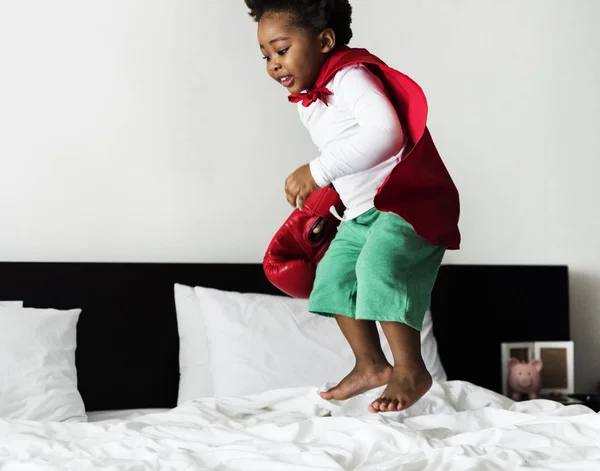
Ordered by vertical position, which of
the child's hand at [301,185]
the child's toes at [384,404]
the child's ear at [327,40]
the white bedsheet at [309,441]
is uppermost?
the child's ear at [327,40]

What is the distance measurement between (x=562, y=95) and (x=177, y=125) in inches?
67.7

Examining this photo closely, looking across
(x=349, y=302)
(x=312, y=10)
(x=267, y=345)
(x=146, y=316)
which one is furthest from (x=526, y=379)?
(x=312, y=10)

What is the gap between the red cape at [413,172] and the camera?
4.69ft

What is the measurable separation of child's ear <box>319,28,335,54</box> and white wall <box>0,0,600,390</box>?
5.70 ft

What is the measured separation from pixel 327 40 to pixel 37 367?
1562mm

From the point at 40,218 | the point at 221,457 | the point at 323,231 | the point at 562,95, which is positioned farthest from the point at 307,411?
the point at 562,95

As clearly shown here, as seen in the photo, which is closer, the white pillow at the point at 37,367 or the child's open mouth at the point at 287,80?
the child's open mouth at the point at 287,80

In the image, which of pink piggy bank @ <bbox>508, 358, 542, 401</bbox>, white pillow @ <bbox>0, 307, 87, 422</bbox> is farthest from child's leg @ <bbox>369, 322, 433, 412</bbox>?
pink piggy bank @ <bbox>508, 358, 542, 401</bbox>

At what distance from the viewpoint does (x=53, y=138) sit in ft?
9.96

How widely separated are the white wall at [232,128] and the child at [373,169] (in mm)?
1638

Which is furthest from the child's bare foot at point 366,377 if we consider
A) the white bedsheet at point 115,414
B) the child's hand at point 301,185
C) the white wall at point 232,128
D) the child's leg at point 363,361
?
the white wall at point 232,128

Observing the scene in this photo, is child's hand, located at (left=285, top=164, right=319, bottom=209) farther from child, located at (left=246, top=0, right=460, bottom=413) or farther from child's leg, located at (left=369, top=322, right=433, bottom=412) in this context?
child's leg, located at (left=369, top=322, right=433, bottom=412)

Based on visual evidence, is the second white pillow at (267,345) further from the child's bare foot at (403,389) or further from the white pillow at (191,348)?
the child's bare foot at (403,389)

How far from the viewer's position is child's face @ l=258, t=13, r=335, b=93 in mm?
1451
